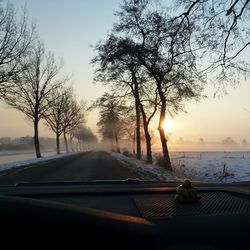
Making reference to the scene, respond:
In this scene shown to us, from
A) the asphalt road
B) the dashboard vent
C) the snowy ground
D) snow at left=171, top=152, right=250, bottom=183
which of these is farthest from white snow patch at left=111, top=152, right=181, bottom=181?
the dashboard vent

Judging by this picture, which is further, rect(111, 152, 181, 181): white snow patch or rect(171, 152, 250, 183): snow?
rect(171, 152, 250, 183): snow

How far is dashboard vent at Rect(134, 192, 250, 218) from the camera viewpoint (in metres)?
2.35

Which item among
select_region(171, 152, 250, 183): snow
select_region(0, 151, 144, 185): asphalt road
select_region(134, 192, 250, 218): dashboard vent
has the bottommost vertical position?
select_region(171, 152, 250, 183): snow

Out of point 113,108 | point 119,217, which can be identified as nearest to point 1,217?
point 119,217

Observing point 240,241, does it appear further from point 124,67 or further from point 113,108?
point 113,108

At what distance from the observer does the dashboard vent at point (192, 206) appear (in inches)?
92.5

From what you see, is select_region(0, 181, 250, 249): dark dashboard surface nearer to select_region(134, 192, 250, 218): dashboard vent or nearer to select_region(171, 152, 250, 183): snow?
select_region(134, 192, 250, 218): dashboard vent

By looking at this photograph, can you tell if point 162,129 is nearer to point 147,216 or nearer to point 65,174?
point 65,174

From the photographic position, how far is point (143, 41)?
84.7 feet

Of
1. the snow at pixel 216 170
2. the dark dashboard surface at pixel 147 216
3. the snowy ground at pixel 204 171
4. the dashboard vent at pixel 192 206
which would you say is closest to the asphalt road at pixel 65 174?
the snowy ground at pixel 204 171

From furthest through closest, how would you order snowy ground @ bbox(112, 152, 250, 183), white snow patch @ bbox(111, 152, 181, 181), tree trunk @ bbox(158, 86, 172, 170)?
tree trunk @ bbox(158, 86, 172, 170)
snowy ground @ bbox(112, 152, 250, 183)
white snow patch @ bbox(111, 152, 181, 181)

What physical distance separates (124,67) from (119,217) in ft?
102

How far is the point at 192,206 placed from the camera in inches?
99.3

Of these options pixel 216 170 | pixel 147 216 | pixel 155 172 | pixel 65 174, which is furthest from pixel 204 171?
pixel 147 216
